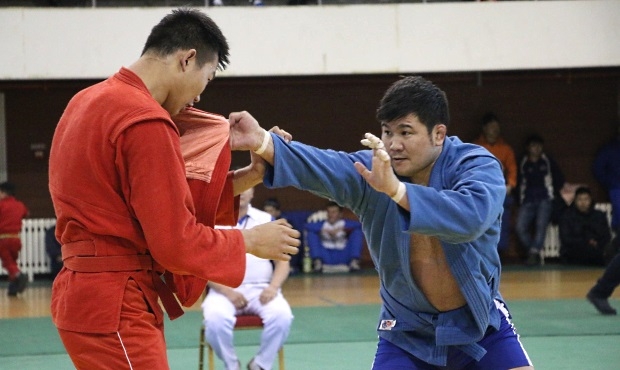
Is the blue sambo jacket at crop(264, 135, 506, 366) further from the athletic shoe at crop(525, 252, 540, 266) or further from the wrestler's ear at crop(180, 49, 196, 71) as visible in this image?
the athletic shoe at crop(525, 252, 540, 266)

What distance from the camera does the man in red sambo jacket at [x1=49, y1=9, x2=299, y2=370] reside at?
2721 mm

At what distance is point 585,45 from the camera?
12438mm

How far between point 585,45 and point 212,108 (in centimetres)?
586

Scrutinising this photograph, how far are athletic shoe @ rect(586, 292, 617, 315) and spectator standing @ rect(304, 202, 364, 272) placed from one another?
210 inches

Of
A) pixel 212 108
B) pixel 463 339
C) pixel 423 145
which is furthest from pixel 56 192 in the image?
pixel 212 108

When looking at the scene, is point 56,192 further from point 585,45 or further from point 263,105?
point 263,105

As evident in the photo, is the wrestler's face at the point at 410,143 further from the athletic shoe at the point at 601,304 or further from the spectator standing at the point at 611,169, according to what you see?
the spectator standing at the point at 611,169

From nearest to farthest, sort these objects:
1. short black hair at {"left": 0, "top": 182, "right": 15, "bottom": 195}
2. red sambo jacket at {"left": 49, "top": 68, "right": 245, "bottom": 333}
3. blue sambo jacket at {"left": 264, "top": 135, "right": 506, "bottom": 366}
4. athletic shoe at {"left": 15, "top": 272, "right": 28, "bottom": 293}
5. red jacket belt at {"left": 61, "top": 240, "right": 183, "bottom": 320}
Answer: red sambo jacket at {"left": 49, "top": 68, "right": 245, "bottom": 333} < red jacket belt at {"left": 61, "top": 240, "right": 183, "bottom": 320} < blue sambo jacket at {"left": 264, "top": 135, "right": 506, "bottom": 366} < athletic shoe at {"left": 15, "top": 272, "right": 28, "bottom": 293} < short black hair at {"left": 0, "top": 182, "right": 15, "bottom": 195}

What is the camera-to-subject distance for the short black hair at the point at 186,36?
2943 millimetres

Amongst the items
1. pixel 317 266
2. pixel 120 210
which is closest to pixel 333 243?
pixel 317 266

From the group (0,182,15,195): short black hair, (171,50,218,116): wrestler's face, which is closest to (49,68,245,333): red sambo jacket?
(171,50,218,116): wrestler's face

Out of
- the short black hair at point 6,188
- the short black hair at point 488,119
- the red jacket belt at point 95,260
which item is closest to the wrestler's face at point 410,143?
the red jacket belt at point 95,260

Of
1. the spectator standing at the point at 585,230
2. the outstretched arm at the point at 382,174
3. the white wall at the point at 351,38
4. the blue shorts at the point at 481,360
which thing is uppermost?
the white wall at the point at 351,38

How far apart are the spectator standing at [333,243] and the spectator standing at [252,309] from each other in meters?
6.63
